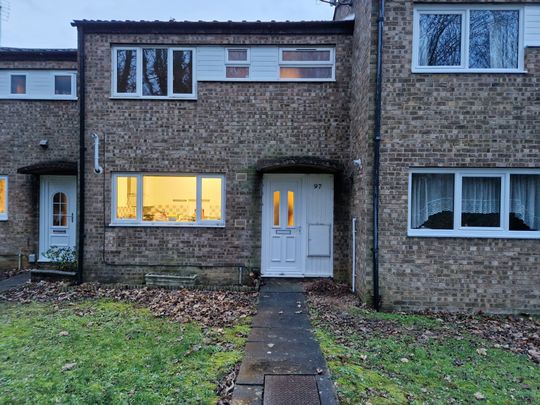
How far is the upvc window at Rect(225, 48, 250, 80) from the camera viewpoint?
8.66 meters

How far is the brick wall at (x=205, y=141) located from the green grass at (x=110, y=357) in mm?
2249

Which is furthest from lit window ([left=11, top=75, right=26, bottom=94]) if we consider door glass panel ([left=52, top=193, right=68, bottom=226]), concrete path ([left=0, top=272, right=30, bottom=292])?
concrete path ([left=0, top=272, right=30, bottom=292])

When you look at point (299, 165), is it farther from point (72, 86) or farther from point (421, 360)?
point (72, 86)

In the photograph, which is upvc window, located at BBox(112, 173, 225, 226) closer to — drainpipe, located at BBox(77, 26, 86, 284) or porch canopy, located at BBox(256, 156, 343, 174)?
drainpipe, located at BBox(77, 26, 86, 284)

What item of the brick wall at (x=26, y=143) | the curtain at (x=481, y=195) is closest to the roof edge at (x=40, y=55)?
the brick wall at (x=26, y=143)

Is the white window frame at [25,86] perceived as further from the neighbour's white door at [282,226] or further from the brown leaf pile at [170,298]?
the neighbour's white door at [282,226]

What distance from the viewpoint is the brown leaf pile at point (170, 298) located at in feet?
21.0

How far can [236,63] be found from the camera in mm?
8664

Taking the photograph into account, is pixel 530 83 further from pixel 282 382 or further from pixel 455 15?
pixel 282 382

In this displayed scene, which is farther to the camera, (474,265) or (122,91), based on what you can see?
(122,91)

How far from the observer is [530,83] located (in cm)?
679

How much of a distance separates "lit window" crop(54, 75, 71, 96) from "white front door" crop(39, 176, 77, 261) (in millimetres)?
2689

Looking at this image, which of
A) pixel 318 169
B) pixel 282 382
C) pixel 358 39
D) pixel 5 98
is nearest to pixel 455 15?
pixel 358 39

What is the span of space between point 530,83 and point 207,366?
26.0 ft
